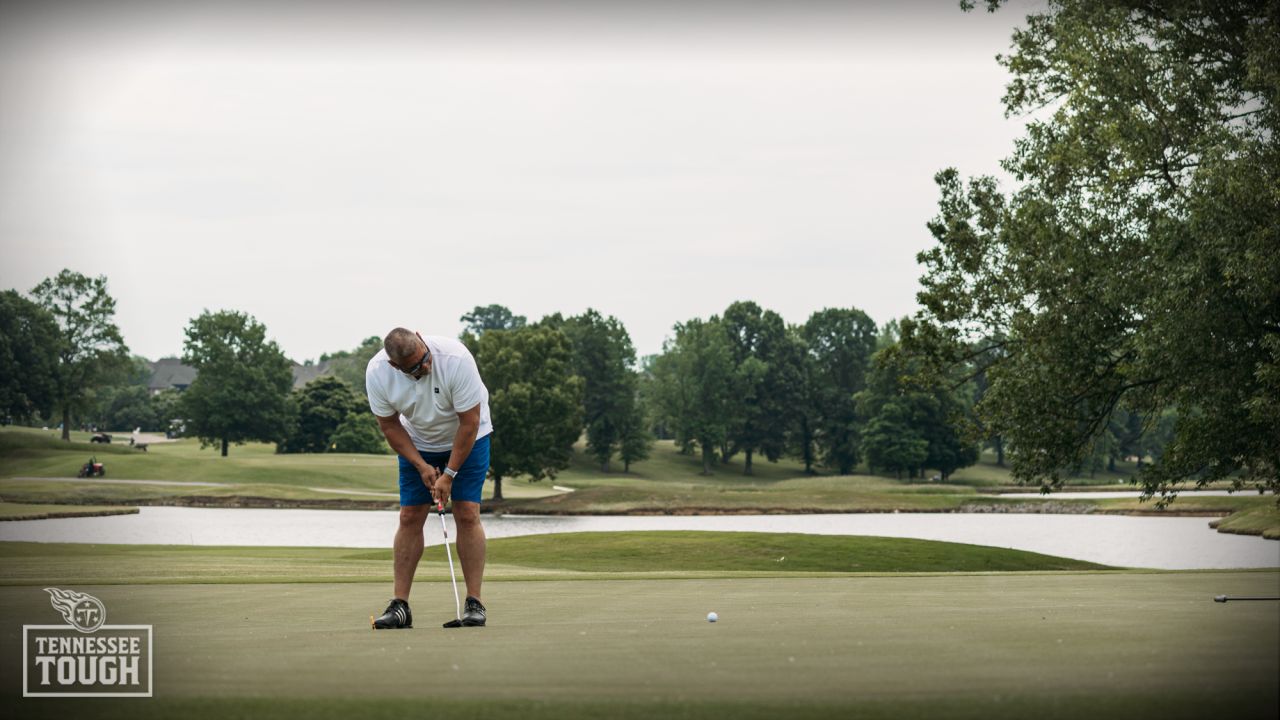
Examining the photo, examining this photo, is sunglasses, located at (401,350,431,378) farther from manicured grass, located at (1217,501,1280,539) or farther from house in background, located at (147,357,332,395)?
house in background, located at (147,357,332,395)

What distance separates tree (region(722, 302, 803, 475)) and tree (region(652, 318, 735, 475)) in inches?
70.5

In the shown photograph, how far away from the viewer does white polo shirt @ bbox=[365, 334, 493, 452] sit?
9219mm

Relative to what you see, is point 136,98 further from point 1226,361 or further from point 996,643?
point 1226,361

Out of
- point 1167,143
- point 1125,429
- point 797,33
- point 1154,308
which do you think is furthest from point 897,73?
point 1125,429

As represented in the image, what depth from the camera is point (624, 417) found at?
116938 millimetres

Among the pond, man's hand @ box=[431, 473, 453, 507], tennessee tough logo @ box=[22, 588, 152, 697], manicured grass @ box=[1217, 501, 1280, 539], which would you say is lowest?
the pond

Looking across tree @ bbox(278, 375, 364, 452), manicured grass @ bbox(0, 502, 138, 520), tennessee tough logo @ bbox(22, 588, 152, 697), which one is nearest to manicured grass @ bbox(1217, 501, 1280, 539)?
tennessee tough logo @ bbox(22, 588, 152, 697)

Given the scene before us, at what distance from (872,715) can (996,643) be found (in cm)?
239

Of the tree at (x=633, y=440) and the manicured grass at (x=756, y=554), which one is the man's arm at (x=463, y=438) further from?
the tree at (x=633, y=440)

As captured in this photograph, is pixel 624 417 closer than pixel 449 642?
No

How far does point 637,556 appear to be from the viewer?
94.2 feet

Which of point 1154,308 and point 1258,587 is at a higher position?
point 1154,308

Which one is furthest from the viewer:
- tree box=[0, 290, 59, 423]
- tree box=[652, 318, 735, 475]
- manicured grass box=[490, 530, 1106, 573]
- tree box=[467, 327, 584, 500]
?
tree box=[652, 318, 735, 475]

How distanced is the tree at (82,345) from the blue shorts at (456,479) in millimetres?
82680
